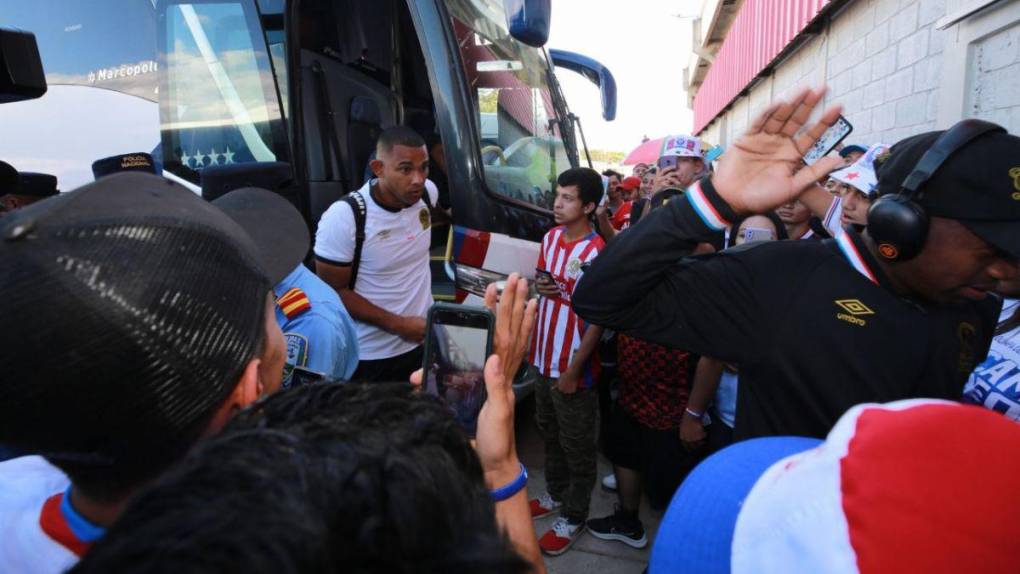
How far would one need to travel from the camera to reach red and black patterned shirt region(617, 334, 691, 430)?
2.84 m

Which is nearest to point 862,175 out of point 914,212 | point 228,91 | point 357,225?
point 914,212

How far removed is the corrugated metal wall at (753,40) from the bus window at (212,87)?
19.1 ft

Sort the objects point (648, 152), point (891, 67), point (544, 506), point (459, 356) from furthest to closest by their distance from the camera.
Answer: point (648, 152), point (891, 67), point (544, 506), point (459, 356)

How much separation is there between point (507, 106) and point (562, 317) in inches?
60.0

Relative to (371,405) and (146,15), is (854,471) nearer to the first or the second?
(371,405)

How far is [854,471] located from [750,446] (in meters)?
0.29

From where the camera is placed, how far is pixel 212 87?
335 cm

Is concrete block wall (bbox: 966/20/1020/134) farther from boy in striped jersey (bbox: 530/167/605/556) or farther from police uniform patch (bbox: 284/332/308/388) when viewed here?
police uniform patch (bbox: 284/332/308/388)

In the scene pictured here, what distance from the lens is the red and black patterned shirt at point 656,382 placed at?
2.84 m

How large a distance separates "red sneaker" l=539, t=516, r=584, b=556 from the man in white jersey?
112cm

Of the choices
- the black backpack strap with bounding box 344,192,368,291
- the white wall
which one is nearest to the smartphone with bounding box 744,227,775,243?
the white wall

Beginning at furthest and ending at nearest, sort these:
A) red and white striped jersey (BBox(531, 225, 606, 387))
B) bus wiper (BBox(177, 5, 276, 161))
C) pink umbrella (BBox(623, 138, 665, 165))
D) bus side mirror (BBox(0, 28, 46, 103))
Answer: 1. pink umbrella (BBox(623, 138, 665, 165))
2. bus wiper (BBox(177, 5, 276, 161))
3. red and white striped jersey (BBox(531, 225, 606, 387))
4. bus side mirror (BBox(0, 28, 46, 103))

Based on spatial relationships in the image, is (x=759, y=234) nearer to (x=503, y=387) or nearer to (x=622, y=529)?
(x=622, y=529)


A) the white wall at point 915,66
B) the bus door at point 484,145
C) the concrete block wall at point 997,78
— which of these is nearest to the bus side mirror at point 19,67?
the bus door at point 484,145
